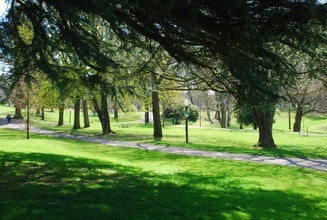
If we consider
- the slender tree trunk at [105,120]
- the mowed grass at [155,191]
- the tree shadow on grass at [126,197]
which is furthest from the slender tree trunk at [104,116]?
the tree shadow on grass at [126,197]

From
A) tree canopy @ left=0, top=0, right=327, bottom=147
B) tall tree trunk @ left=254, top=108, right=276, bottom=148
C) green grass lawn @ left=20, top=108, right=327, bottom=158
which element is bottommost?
green grass lawn @ left=20, top=108, right=327, bottom=158

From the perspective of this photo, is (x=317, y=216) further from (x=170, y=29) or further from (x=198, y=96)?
(x=198, y=96)

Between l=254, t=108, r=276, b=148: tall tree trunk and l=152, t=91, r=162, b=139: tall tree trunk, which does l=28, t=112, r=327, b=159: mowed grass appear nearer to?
l=254, t=108, r=276, b=148: tall tree trunk

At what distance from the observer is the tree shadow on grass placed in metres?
6.36

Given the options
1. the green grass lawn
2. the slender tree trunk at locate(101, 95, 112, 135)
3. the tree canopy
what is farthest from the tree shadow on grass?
the slender tree trunk at locate(101, 95, 112, 135)

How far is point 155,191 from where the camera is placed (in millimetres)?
8328

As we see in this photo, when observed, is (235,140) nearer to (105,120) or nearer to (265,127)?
(265,127)

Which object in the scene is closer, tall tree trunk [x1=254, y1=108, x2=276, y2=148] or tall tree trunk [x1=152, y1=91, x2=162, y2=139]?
tall tree trunk [x1=254, y1=108, x2=276, y2=148]

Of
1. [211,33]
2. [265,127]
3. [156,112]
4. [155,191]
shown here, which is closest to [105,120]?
[156,112]

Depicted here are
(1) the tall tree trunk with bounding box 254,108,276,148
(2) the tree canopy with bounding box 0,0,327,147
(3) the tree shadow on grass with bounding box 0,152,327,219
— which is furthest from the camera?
(1) the tall tree trunk with bounding box 254,108,276,148

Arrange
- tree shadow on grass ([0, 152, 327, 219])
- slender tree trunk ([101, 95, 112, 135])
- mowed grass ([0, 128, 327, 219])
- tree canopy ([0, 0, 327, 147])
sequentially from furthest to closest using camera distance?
slender tree trunk ([101, 95, 112, 135]) < mowed grass ([0, 128, 327, 219]) < tree shadow on grass ([0, 152, 327, 219]) < tree canopy ([0, 0, 327, 147])

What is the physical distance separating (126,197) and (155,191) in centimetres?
100

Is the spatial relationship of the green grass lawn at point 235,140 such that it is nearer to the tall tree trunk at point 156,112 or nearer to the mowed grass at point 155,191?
the tall tree trunk at point 156,112

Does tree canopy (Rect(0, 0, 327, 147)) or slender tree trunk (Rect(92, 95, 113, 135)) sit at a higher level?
tree canopy (Rect(0, 0, 327, 147))
